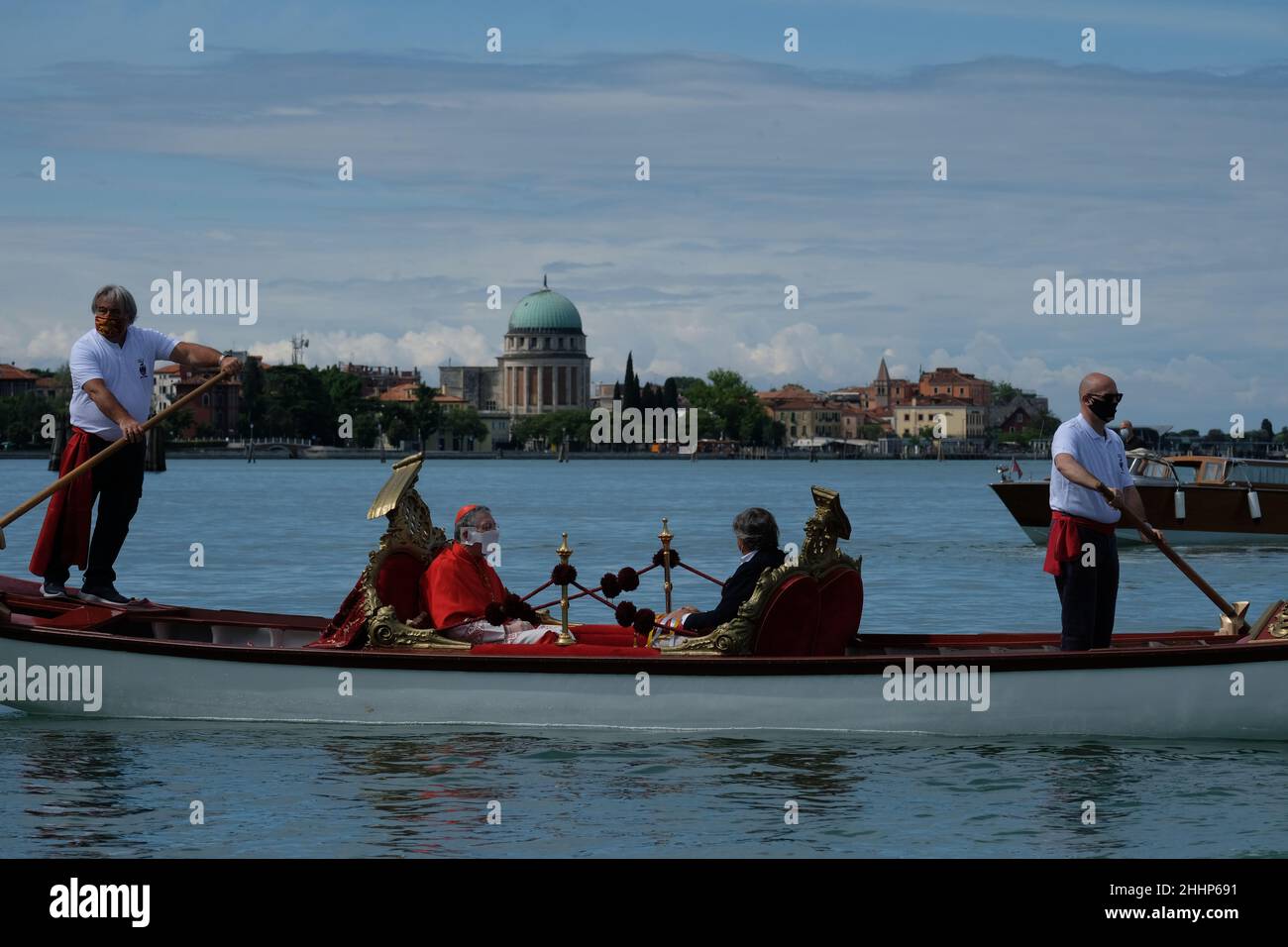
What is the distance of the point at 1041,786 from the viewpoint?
10.9 meters

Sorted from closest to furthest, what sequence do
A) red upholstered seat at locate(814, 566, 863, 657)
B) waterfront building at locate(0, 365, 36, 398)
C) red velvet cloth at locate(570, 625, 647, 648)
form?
red upholstered seat at locate(814, 566, 863, 657) → red velvet cloth at locate(570, 625, 647, 648) → waterfront building at locate(0, 365, 36, 398)

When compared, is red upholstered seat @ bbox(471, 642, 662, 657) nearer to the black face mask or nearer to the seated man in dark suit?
the seated man in dark suit

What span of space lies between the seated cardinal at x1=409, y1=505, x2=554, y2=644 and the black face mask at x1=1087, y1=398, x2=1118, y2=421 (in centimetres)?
368

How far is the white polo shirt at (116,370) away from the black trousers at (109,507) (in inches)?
5.6

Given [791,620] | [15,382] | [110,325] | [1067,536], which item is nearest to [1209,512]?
[1067,536]

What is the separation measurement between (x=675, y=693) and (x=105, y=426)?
4149mm

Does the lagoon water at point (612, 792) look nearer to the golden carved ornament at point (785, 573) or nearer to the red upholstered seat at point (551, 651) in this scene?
the red upholstered seat at point (551, 651)

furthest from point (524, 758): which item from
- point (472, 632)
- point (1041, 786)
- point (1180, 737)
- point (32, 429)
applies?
point (32, 429)

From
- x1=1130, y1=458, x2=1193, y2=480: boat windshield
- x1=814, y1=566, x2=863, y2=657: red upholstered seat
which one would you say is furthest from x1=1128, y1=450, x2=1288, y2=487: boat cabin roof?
A: x1=814, y1=566, x2=863, y2=657: red upholstered seat

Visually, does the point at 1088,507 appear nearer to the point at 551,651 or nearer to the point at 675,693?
the point at 675,693

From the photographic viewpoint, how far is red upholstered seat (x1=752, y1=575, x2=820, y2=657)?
37.3 ft
